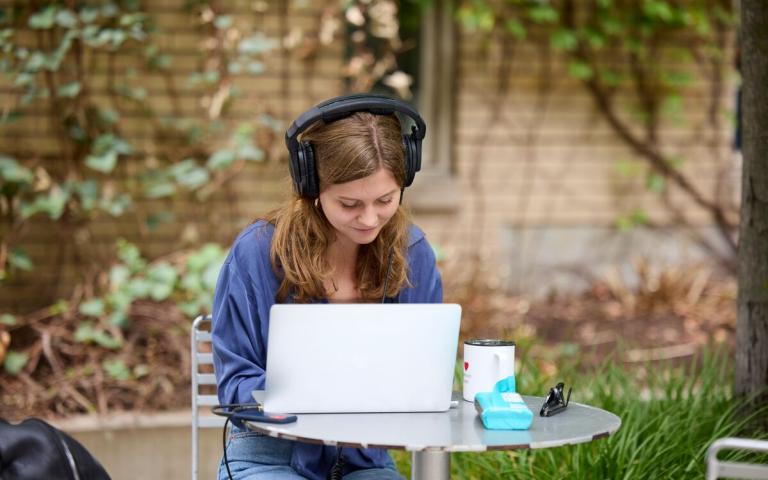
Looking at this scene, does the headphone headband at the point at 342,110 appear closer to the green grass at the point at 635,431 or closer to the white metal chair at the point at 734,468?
the white metal chair at the point at 734,468

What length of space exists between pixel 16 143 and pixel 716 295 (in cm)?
432

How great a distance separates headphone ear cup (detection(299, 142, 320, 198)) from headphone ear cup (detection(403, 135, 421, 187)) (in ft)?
0.85

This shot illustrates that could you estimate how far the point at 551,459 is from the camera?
3.79 metres

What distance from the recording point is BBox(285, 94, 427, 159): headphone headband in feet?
9.61

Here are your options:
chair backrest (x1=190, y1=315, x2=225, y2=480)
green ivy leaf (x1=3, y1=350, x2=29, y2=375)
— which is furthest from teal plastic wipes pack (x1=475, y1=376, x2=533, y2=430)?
green ivy leaf (x1=3, y1=350, x2=29, y2=375)

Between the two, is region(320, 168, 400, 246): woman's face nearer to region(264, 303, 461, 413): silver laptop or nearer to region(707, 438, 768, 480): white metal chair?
region(264, 303, 461, 413): silver laptop

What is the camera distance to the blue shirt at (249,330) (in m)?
2.88

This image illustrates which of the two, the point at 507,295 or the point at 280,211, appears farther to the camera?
the point at 507,295

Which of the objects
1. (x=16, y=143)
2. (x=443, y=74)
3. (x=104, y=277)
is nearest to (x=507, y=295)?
(x=443, y=74)

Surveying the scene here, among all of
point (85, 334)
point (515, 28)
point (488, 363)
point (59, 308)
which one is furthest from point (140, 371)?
→ point (515, 28)

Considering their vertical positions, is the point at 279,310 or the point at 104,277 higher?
the point at 279,310

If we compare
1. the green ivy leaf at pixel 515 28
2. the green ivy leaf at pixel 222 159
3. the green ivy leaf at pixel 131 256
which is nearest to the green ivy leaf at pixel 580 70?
the green ivy leaf at pixel 515 28

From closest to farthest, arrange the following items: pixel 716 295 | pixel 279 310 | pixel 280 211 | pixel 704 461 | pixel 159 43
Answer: pixel 279 310
pixel 280 211
pixel 704 461
pixel 159 43
pixel 716 295

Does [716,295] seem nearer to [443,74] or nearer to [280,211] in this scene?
[443,74]
